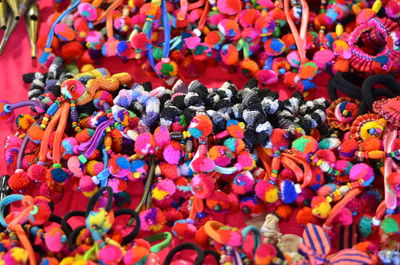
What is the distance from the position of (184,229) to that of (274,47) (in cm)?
44

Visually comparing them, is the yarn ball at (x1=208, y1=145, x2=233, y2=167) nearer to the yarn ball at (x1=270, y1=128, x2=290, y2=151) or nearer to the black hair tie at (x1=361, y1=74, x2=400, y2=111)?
the yarn ball at (x1=270, y1=128, x2=290, y2=151)

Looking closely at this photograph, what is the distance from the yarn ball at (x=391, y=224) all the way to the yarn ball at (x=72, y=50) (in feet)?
2.41

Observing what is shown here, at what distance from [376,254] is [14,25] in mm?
933

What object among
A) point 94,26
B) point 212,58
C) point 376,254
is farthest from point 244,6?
point 376,254

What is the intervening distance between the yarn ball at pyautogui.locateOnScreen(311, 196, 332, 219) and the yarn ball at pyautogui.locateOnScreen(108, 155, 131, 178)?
339 millimetres

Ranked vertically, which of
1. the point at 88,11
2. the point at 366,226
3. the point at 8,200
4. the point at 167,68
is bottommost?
the point at 366,226

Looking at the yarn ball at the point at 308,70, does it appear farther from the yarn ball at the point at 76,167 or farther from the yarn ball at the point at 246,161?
the yarn ball at the point at 76,167

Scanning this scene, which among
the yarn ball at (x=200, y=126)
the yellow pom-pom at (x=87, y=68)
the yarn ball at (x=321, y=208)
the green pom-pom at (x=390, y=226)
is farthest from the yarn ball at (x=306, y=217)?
the yellow pom-pom at (x=87, y=68)

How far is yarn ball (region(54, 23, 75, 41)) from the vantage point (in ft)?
3.70

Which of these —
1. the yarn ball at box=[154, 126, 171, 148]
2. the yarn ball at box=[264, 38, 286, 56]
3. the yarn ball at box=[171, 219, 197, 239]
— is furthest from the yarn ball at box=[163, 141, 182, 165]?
the yarn ball at box=[264, 38, 286, 56]

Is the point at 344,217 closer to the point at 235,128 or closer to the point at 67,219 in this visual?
the point at 235,128

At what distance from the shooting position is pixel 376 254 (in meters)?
0.82

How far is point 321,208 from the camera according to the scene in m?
0.86

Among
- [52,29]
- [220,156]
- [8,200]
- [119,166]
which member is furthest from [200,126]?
[52,29]
